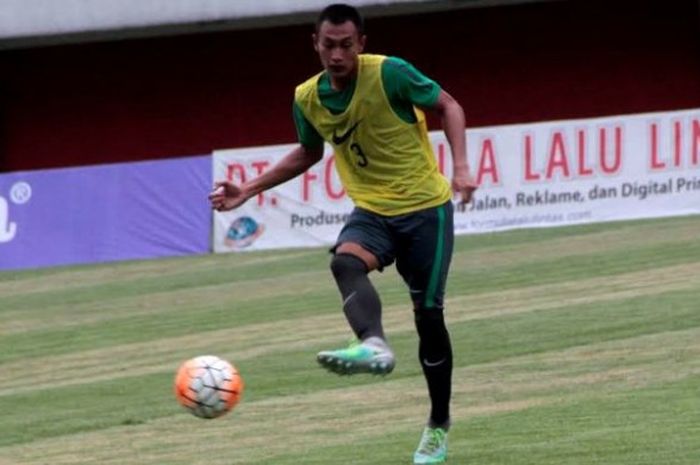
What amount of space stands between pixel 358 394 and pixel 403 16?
2602cm

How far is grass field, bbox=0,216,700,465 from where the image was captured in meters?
10.5

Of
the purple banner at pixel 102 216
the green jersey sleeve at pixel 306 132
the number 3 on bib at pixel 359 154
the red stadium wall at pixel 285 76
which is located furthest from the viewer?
the red stadium wall at pixel 285 76

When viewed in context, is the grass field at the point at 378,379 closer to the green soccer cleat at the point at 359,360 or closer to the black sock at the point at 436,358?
the black sock at the point at 436,358

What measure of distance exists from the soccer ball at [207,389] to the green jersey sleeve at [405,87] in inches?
65.9

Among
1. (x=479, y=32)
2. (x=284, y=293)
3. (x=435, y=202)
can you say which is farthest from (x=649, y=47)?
(x=435, y=202)

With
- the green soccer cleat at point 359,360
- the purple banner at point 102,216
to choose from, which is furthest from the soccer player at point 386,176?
the purple banner at point 102,216

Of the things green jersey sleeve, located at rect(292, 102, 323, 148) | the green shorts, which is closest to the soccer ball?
the green shorts

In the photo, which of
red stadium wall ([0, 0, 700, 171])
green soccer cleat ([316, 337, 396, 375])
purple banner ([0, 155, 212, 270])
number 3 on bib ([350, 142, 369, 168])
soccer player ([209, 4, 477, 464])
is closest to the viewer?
green soccer cleat ([316, 337, 396, 375])

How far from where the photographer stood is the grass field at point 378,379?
34.6ft

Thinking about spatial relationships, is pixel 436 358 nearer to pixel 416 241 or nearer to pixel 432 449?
pixel 432 449

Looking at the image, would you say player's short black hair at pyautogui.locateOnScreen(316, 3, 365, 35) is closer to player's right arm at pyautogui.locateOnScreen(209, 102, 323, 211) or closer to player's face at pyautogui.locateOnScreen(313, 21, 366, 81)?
player's face at pyautogui.locateOnScreen(313, 21, 366, 81)

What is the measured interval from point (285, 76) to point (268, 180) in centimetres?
2921

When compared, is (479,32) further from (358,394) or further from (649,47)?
(358,394)

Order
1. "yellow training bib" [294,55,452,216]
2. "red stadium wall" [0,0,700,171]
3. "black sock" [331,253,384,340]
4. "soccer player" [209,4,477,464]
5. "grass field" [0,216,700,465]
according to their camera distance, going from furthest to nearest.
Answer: "red stadium wall" [0,0,700,171] < "grass field" [0,216,700,465] < "yellow training bib" [294,55,452,216] < "soccer player" [209,4,477,464] < "black sock" [331,253,384,340]
